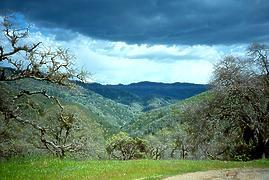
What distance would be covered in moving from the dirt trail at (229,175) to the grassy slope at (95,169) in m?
1.44

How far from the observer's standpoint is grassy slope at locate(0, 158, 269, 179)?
86.6 ft

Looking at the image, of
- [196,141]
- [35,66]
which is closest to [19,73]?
[35,66]

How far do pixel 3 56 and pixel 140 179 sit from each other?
13.1 metres

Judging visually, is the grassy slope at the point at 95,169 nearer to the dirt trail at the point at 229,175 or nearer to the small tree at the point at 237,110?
the dirt trail at the point at 229,175

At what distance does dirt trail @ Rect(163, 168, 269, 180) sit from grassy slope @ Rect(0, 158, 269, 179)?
1.44 meters

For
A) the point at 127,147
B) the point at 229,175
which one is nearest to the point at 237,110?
the point at 229,175

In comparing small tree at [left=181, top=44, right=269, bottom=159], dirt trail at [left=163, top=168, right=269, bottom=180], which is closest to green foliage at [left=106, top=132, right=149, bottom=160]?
small tree at [left=181, top=44, right=269, bottom=159]

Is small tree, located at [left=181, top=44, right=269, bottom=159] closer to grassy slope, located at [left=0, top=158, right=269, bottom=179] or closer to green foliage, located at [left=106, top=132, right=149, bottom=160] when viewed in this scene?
grassy slope, located at [left=0, top=158, right=269, bottom=179]

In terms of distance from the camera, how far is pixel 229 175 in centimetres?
2534

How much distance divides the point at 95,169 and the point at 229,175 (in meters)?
8.53

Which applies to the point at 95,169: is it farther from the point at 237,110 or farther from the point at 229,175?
the point at 237,110

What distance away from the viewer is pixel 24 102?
33.9 m

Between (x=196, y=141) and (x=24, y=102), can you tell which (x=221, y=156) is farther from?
(x=24, y=102)

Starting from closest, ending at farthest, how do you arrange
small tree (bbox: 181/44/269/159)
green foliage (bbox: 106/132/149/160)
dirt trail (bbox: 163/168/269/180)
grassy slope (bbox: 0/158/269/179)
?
dirt trail (bbox: 163/168/269/180) < grassy slope (bbox: 0/158/269/179) < small tree (bbox: 181/44/269/159) < green foliage (bbox: 106/132/149/160)
